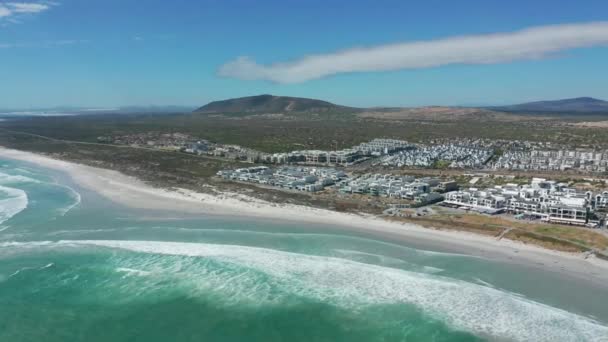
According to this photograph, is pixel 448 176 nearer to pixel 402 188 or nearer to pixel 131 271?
pixel 402 188

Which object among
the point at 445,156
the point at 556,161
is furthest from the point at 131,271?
the point at 556,161

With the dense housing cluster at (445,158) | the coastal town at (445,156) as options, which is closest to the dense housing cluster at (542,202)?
the coastal town at (445,156)

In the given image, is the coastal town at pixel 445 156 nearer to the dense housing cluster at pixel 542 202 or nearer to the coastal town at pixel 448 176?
the coastal town at pixel 448 176

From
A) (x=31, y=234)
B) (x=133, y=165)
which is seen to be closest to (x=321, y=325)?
(x=31, y=234)

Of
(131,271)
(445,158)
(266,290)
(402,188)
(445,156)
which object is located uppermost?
(445,156)

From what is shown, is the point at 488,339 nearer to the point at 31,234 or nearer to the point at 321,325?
the point at 321,325

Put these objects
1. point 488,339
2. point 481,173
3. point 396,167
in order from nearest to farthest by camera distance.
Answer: point 488,339
point 481,173
point 396,167

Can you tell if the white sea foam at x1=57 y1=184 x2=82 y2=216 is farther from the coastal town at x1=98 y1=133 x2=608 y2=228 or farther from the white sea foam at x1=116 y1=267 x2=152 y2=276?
the coastal town at x1=98 y1=133 x2=608 y2=228
